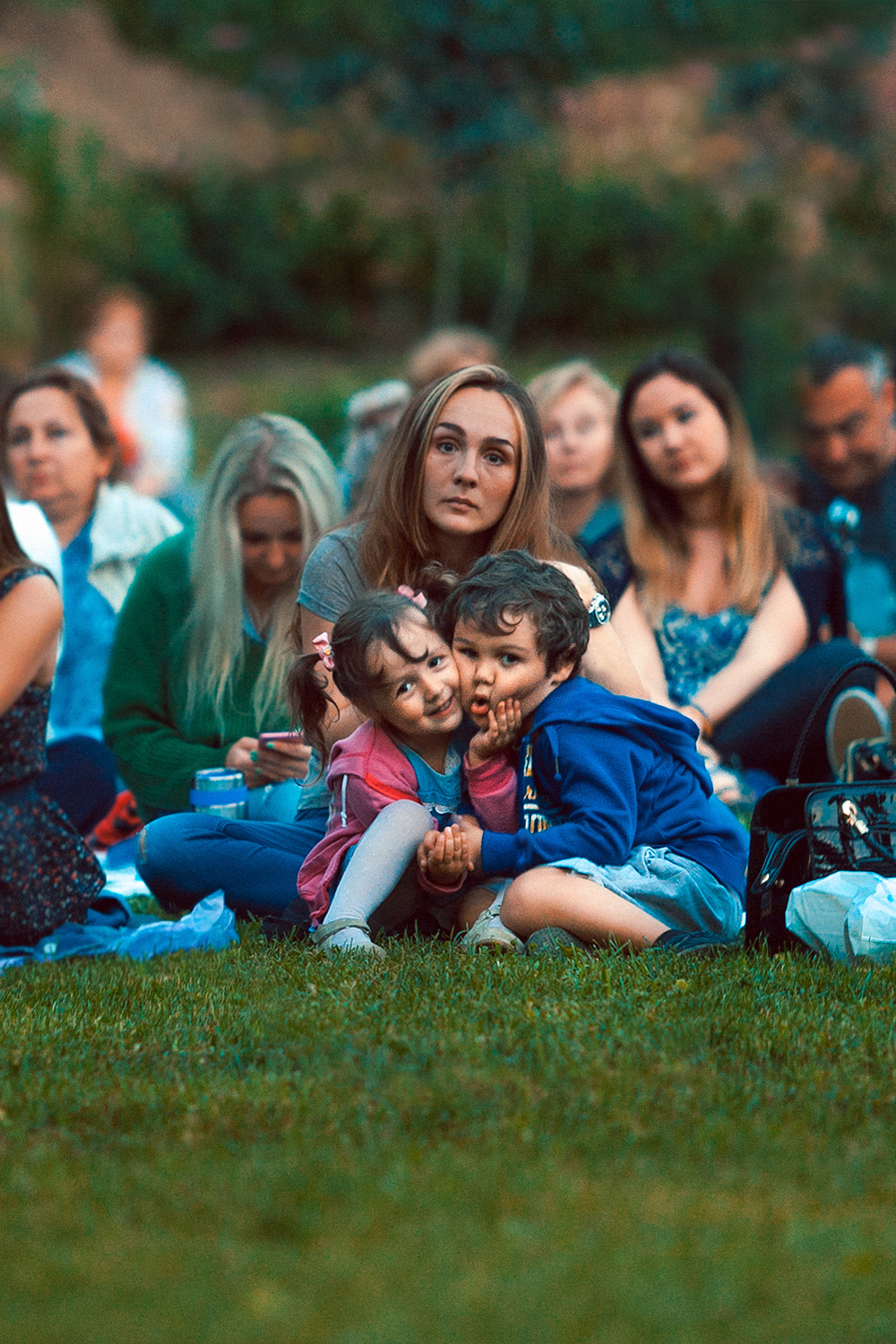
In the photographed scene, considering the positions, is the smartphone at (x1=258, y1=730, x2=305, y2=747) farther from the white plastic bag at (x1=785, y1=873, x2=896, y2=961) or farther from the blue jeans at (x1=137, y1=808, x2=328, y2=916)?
the white plastic bag at (x1=785, y1=873, x2=896, y2=961)

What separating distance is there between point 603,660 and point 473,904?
76cm

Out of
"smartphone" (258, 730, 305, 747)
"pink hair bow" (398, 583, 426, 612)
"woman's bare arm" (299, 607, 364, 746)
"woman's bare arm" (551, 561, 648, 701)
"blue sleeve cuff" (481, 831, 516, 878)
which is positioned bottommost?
"blue sleeve cuff" (481, 831, 516, 878)

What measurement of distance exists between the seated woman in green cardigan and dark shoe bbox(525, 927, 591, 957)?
5.58 feet

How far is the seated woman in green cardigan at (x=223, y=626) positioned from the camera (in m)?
5.31

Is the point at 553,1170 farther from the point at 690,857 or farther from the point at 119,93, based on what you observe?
the point at 119,93

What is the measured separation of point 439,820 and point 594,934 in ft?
1.64

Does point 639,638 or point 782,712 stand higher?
point 639,638

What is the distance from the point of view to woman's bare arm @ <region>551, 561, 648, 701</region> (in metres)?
4.27

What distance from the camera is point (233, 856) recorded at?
15.1 ft

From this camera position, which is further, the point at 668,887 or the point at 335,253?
the point at 335,253

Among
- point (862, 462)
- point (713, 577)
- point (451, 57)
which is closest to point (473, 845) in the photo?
point (713, 577)

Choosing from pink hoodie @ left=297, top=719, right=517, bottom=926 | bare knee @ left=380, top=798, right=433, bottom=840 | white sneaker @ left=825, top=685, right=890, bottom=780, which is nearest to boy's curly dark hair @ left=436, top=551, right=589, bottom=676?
pink hoodie @ left=297, top=719, right=517, bottom=926

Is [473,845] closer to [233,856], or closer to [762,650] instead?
[233,856]

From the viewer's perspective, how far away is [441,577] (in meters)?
4.28
